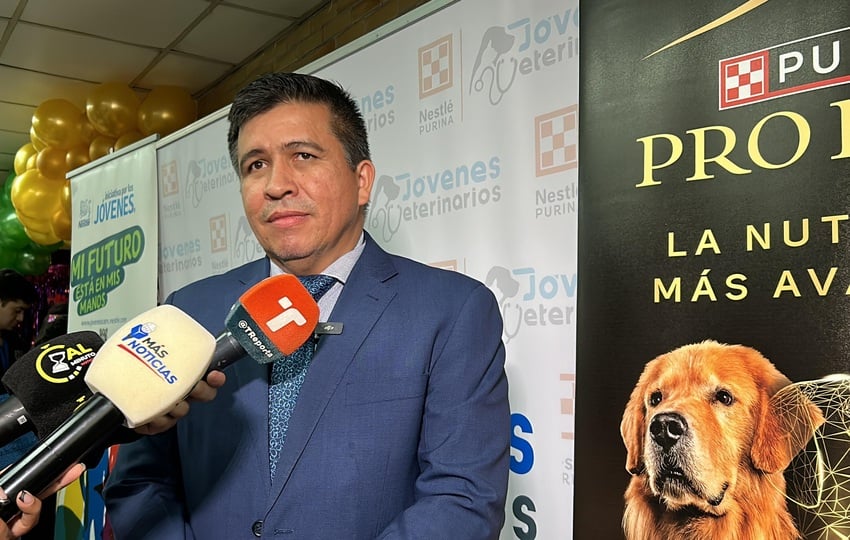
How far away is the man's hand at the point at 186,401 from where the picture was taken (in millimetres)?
959

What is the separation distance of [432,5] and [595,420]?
1.08 meters

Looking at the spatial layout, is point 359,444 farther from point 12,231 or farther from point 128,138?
point 12,231

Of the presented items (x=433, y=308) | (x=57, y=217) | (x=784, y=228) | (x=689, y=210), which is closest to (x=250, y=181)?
(x=433, y=308)

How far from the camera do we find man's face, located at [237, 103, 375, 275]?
4.15 feet

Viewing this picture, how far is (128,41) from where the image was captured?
3.80m

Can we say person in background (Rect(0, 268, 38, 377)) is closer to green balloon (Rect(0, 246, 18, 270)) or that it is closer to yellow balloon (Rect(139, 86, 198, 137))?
yellow balloon (Rect(139, 86, 198, 137))

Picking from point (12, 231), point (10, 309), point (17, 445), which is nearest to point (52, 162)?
point (10, 309)

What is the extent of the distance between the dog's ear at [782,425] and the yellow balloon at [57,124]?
12.5 ft

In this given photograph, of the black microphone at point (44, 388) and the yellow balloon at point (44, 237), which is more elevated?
the yellow balloon at point (44, 237)

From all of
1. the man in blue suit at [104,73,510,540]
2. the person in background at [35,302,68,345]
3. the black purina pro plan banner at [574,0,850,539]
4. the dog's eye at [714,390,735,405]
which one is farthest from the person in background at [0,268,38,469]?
the dog's eye at [714,390,735,405]

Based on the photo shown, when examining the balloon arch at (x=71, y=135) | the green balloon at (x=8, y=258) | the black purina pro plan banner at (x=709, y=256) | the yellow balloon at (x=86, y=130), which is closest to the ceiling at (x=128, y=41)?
the balloon arch at (x=71, y=135)

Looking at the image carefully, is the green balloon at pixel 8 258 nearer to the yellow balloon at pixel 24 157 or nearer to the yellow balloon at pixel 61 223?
the yellow balloon at pixel 24 157

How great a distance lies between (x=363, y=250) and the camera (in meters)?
1.33

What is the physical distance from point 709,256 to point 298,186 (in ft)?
2.30
